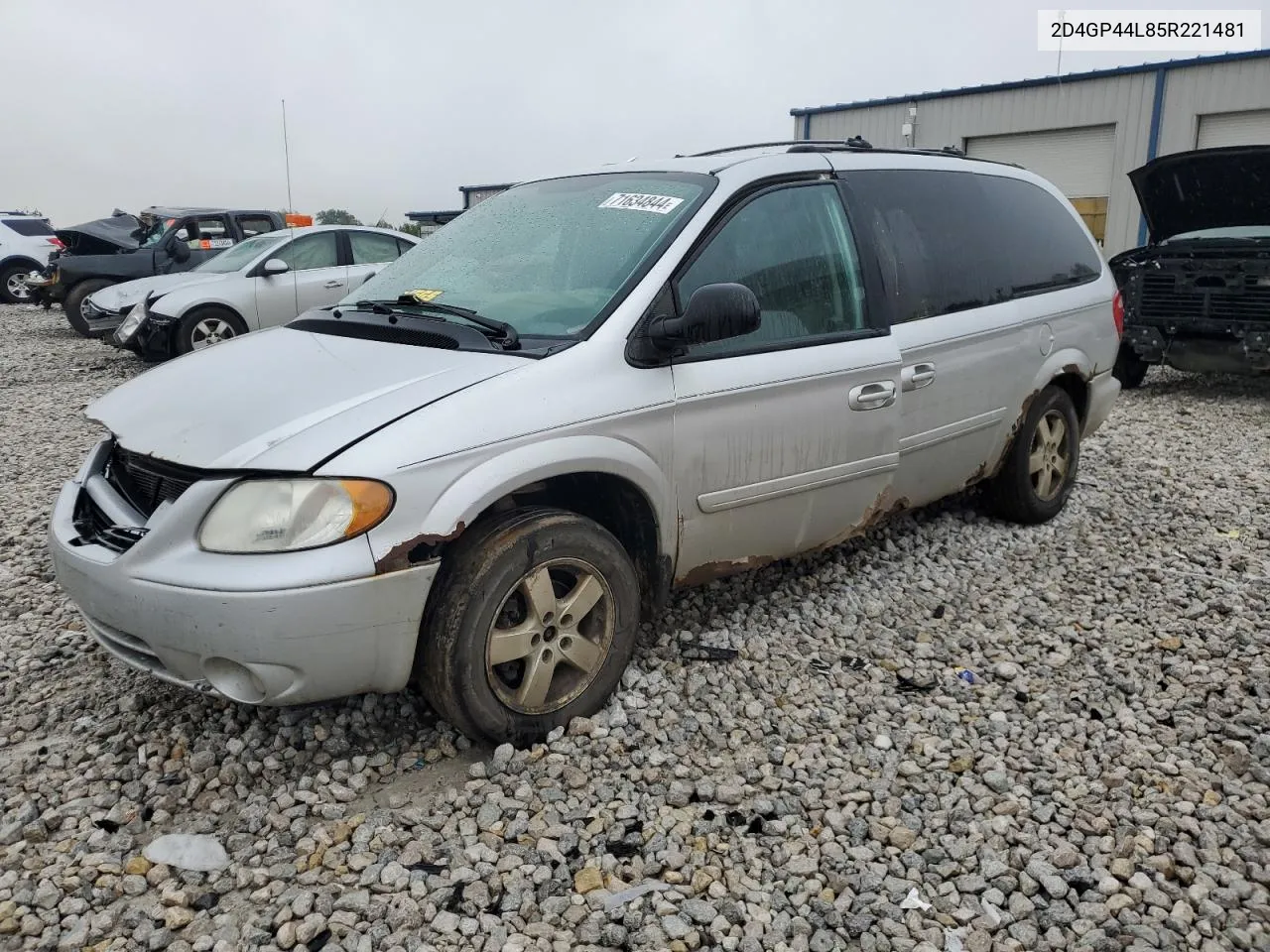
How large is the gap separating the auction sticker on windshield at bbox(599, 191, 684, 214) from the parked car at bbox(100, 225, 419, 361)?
6.72 meters

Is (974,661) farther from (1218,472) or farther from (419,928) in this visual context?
(1218,472)

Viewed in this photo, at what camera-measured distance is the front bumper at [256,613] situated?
2.55 metres

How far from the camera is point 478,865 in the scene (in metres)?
2.58

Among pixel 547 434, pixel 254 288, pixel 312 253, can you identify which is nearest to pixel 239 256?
pixel 312 253

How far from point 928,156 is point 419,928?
3836 mm

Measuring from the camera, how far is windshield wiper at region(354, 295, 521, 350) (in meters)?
3.12

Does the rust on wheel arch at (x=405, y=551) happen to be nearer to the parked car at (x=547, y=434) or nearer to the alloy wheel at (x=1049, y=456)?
the parked car at (x=547, y=434)

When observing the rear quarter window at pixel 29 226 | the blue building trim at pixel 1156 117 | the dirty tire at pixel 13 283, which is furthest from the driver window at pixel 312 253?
the blue building trim at pixel 1156 117

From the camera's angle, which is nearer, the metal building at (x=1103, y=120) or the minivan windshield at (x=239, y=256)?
the minivan windshield at (x=239, y=256)

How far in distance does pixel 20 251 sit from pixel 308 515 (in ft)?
70.6

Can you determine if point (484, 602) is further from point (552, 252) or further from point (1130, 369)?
point (1130, 369)

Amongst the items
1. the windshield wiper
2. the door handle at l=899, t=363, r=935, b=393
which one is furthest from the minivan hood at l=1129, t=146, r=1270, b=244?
the windshield wiper

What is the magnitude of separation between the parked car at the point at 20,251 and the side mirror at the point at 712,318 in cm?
2087

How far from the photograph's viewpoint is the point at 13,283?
20.3 m
